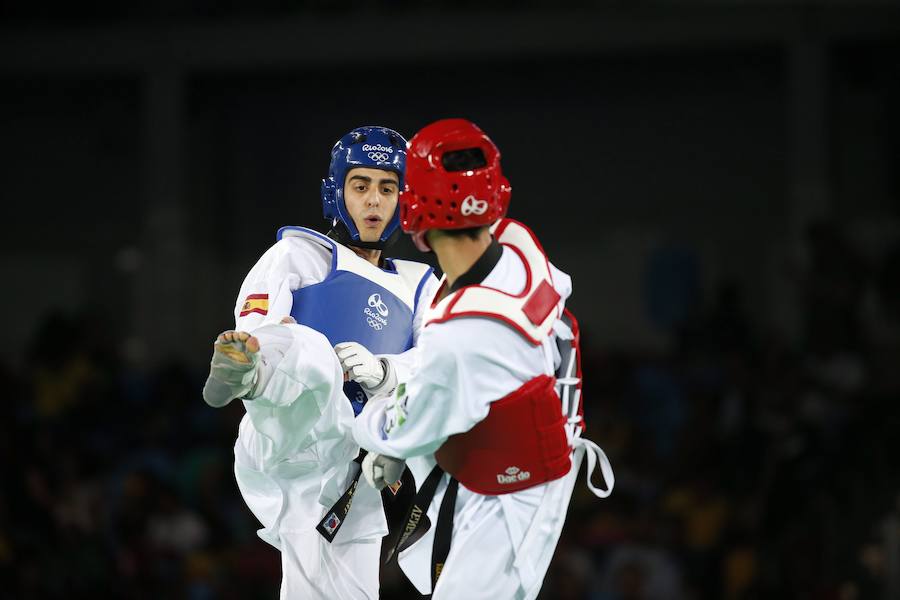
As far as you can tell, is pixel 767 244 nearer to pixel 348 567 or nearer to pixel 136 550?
pixel 136 550

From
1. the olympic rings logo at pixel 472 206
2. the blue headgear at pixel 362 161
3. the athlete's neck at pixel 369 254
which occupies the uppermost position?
the blue headgear at pixel 362 161

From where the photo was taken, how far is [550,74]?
12.0 meters

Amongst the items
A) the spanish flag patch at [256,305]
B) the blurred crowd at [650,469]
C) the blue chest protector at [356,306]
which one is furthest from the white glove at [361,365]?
the blurred crowd at [650,469]

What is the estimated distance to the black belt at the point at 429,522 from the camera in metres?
3.59

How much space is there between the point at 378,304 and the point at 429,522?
38.5 inches

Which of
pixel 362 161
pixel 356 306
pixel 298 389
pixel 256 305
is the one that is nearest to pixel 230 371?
pixel 298 389

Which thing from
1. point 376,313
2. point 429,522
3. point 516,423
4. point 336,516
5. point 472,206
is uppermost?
point 472,206

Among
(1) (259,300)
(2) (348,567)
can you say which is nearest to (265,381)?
(1) (259,300)

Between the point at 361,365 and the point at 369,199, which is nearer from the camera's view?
the point at 361,365

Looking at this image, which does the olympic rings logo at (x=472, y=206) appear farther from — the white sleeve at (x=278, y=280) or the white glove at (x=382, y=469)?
the white sleeve at (x=278, y=280)

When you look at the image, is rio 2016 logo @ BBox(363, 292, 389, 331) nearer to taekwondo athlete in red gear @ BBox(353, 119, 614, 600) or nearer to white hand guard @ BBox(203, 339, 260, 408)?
white hand guard @ BBox(203, 339, 260, 408)

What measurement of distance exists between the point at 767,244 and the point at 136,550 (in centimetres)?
631

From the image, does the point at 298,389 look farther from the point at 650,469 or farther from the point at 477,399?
the point at 650,469

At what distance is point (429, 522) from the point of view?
144 inches
